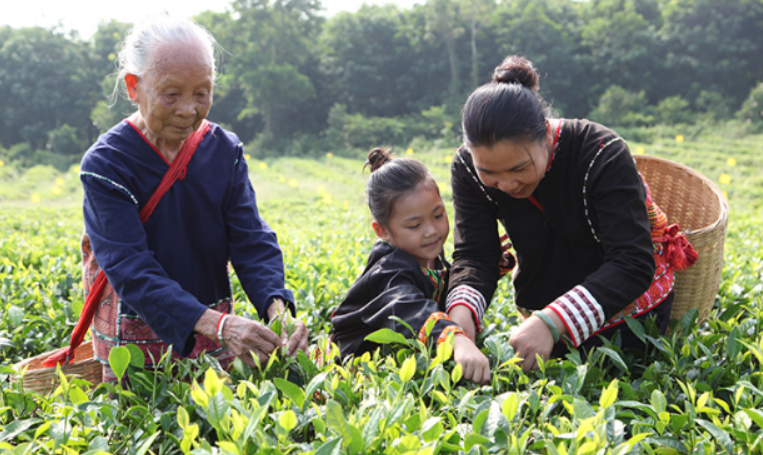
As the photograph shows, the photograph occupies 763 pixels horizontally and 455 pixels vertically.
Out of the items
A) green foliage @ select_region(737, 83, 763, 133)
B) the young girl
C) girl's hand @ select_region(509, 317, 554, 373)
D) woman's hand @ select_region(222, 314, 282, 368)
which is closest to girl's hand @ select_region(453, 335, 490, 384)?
girl's hand @ select_region(509, 317, 554, 373)

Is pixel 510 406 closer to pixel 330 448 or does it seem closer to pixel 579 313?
pixel 330 448

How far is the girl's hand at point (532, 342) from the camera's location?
1611 mm

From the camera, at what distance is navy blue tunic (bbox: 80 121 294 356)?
1.67 m

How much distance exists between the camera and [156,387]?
138 centimetres

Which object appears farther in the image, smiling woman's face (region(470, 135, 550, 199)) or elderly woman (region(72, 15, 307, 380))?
smiling woman's face (region(470, 135, 550, 199))

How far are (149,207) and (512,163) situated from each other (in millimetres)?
1116

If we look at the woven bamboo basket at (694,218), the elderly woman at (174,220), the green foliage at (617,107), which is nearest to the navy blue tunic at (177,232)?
the elderly woman at (174,220)

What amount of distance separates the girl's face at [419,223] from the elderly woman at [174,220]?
0.44 metres

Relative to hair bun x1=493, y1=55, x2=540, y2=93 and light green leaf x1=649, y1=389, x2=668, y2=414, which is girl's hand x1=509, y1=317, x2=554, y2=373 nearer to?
light green leaf x1=649, y1=389, x2=668, y2=414

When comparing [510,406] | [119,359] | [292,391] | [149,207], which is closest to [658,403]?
[510,406]

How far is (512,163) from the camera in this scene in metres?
1.82

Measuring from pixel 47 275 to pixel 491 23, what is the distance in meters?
28.8

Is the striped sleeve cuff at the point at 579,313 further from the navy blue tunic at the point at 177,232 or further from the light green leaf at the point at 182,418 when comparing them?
the light green leaf at the point at 182,418

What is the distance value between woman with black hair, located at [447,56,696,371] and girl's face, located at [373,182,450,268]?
14 cm
